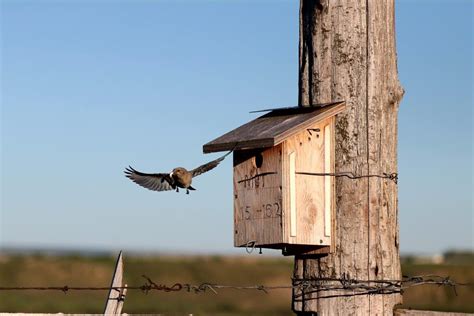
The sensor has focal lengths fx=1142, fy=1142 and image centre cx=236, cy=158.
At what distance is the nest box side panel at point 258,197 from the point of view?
7840mm

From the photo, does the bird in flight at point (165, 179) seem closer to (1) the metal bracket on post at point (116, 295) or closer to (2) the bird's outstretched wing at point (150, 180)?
(2) the bird's outstretched wing at point (150, 180)

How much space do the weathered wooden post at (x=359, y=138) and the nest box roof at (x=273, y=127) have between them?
13cm

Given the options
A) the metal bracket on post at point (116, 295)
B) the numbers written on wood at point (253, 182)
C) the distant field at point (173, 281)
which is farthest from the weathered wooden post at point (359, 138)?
the distant field at point (173, 281)

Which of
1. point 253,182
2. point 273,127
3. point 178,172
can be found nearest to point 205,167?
point 178,172

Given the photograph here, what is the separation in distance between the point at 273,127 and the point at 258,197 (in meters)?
0.50

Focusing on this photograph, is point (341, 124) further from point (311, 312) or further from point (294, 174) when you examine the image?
point (311, 312)

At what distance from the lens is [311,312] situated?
306 inches

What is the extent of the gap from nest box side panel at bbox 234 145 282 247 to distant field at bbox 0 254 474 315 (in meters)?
24.6

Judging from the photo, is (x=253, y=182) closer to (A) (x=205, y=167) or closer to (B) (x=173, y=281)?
(A) (x=205, y=167)

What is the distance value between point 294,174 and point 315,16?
110cm

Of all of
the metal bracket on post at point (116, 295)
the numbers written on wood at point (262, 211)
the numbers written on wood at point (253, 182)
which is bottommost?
the metal bracket on post at point (116, 295)

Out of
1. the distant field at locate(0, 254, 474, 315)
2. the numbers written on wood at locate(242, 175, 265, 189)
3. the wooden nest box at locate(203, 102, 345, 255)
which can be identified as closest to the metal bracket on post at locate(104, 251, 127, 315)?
the wooden nest box at locate(203, 102, 345, 255)

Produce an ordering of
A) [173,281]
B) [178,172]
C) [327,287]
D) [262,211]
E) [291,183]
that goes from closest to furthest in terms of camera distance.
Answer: [327,287]
[291,183]
[262,211]
[178,172]
[173,281]

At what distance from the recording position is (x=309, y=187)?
25.7 ft
